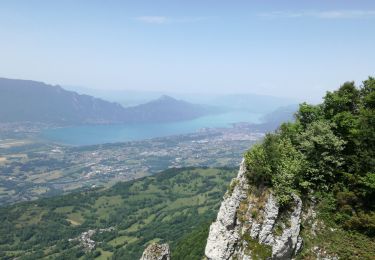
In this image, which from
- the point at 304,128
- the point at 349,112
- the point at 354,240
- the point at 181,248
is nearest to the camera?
the point at 354,240

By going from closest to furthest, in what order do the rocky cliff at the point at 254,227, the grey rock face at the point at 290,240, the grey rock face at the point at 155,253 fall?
the grey rock face at the point at 155,253
the grey rock face at the point at 290,240
the rocky cliff at the point at 254,227

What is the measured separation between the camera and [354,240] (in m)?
30.2

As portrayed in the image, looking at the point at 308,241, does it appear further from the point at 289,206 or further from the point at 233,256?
the point at 233,256

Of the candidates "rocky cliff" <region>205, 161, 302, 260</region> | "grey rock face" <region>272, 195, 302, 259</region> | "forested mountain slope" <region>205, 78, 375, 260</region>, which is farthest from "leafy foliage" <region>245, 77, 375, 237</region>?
"grey rock face" <region>272, 195, 302, 259</region>

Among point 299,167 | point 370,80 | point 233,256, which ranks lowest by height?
point 233,256

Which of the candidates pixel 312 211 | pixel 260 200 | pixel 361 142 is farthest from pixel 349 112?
pixel 260 200

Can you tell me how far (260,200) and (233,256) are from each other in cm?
489

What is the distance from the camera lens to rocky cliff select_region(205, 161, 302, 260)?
30.0 meters

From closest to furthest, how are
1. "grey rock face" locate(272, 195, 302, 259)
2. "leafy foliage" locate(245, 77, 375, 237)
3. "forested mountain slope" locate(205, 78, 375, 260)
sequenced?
"grey rock face" locate(272, 195, 302, 259), "forested mountain slope" locate(205, 78, 375, 260), "leafy foliage" locate(245, 77, 375, 237)

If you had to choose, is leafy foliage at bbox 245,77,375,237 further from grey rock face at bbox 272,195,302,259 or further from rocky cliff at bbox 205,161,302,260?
grey rock face at bbox 272,195,302,259

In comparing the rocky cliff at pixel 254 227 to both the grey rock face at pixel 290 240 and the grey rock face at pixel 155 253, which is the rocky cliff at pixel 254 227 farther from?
the grey rock face at pixel 155 253

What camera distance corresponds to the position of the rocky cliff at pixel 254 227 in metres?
30.0

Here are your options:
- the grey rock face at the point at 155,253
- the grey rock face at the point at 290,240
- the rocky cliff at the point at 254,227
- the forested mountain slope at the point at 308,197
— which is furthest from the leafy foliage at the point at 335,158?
the grey rock face at the point at 155,253

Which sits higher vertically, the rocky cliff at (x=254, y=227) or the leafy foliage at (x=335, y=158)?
the leafy foliage at (x=335, y=158)
